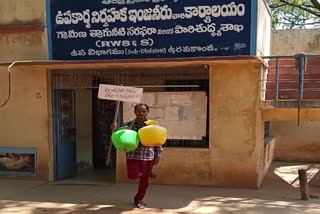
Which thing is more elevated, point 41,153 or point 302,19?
point 302,19

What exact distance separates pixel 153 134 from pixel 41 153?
3.49 m

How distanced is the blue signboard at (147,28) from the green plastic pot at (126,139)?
227 cm

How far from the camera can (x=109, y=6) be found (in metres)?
8.41

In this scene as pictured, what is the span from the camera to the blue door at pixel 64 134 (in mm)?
9000

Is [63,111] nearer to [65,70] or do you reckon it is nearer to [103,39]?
[65,70]

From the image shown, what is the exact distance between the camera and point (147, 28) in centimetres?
823

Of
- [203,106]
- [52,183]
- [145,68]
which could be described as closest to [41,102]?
[52,183]

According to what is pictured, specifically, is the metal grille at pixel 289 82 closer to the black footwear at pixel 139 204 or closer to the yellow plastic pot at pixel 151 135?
the yellow plastic pot at pixel 151 135

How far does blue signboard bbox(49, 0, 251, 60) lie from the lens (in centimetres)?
787

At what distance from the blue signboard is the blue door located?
95 centimetres

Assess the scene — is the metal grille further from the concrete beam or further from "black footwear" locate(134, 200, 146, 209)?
"black footwear" locate(134, 200, 146, 209)

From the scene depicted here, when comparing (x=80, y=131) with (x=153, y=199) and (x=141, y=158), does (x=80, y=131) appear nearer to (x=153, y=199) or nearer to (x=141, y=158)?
(x=153, y=199)

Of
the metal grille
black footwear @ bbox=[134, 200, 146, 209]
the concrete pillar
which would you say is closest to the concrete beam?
the concrete pillar

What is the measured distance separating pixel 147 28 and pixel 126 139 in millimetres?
2745
